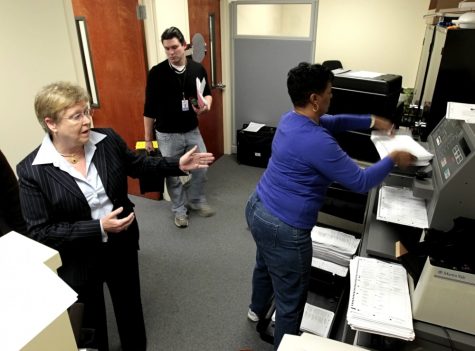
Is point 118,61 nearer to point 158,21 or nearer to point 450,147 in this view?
point 158,21

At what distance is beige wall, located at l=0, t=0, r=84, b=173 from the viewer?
1.78 m

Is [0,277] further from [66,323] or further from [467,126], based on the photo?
[467,126]

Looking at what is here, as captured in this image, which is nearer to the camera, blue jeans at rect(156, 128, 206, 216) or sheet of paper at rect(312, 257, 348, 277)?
sheet of paper at rect(312, 257, 348, 277)

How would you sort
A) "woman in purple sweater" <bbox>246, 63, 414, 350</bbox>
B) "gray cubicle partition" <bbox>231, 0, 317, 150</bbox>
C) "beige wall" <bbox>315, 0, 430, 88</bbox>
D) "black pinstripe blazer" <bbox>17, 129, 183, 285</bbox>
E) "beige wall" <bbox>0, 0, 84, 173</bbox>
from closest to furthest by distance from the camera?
1. "black pinstripe blazer" <bbox>17, 129, 183, 285</bbox>
2. "woman in purple sweater" <bbox>246, 63, 414, 350</bbox>
3. "beige wall" <bbox>0, 0, 84, 173</bbox>
4. "gray cubicle partition" <bbox>231, 0, 317, 150</bbox>
5. "beige wall" <bbox>315, 0, 430, 88</bbox>

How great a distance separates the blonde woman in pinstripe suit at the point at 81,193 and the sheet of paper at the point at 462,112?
3.42 feet

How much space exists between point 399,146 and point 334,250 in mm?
623

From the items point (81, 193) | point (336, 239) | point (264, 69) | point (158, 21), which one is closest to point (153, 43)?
point (158, 21)

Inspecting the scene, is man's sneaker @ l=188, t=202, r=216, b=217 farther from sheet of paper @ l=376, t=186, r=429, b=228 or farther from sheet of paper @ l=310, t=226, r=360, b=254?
sheet of paper @ l=376, t=186, r=429, b=228

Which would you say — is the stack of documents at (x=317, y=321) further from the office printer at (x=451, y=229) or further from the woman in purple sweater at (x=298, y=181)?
the office printer at (x=451, y=229)

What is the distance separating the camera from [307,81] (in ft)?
4.57

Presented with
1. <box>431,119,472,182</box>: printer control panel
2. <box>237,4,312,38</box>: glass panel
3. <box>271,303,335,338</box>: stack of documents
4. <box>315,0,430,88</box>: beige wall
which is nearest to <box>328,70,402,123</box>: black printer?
<box>431,119,472,182</box>: printer control panel

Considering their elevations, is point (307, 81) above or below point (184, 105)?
above

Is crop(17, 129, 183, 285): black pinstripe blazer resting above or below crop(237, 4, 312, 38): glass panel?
below

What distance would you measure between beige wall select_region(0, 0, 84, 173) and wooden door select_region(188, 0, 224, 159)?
4.68 ft
